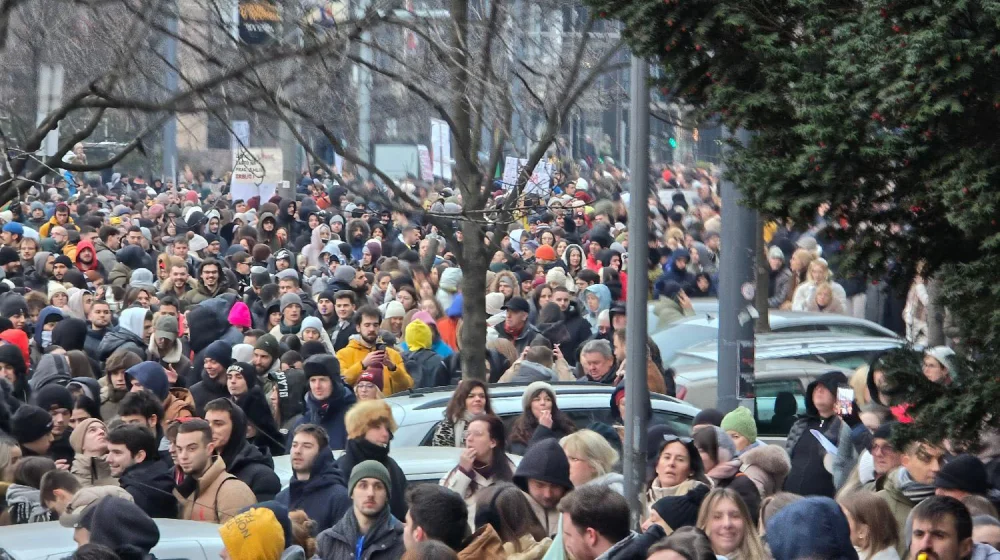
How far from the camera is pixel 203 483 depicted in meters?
8.11

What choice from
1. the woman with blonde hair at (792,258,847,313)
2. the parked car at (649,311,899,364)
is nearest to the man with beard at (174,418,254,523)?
the parked car at (649,311,899,364)

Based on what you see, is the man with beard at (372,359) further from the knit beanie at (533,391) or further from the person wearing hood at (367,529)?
the person wearing hood at (367,529)

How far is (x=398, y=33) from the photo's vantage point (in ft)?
33.9

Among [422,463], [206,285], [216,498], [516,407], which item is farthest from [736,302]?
[206,285]

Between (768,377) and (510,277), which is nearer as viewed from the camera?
(768,377)

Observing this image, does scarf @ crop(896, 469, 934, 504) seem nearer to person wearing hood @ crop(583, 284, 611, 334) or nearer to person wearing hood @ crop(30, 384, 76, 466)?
person wearing hood @ crop(30, 384, 76, 466)

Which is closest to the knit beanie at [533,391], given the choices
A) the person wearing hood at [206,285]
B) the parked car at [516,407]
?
the parked car at [516,407]

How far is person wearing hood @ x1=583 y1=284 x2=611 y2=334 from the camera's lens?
658 inches

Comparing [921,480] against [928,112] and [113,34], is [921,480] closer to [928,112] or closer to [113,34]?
[928,112]

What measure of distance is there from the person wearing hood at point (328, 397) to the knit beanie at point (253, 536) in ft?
13.0

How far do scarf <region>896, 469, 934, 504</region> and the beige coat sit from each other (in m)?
3.41

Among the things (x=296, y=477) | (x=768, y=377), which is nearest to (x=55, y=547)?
(x=296, y=477)

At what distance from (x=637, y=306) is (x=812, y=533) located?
3139 mm

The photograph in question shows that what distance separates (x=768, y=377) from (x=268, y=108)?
5.99 metres
